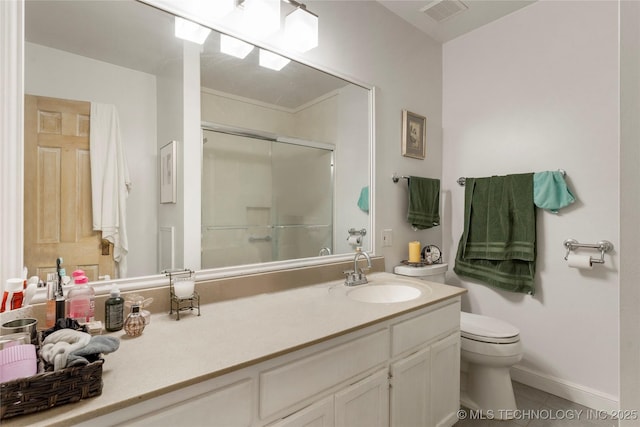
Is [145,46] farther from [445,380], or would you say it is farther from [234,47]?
[445,380]

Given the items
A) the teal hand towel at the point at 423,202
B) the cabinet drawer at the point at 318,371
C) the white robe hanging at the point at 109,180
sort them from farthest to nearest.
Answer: the teal hand towel at the point at 423,202
the white robe hanging at the point at 109,180
the cabinet drawer at the point at 318,371

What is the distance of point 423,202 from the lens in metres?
2.30

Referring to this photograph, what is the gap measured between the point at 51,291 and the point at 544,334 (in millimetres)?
2623

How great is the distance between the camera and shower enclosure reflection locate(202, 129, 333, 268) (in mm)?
1439

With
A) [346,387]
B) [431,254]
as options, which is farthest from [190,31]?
[431,254]

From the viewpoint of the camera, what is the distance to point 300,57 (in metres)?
Answer: 1.71

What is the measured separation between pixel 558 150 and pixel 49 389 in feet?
8.60

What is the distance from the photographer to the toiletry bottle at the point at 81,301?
0.99 metres

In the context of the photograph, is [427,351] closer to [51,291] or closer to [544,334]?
[544,334]

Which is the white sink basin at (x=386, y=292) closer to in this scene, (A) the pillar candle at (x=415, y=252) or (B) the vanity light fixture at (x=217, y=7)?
(A) the pillar candle at (x=415, y=252)

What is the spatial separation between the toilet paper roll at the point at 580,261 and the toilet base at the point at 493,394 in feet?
2.42

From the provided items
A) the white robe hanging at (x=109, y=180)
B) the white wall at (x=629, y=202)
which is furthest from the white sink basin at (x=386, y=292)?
the white wall at (x=629, y=202)

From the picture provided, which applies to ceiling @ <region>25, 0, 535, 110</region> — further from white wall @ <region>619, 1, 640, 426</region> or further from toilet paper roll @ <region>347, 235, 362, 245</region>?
white wall @ <region>619, 1, 640, 426</region>

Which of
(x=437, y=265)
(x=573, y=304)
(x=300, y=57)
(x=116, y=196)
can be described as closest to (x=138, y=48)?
(x=116, y=196)
